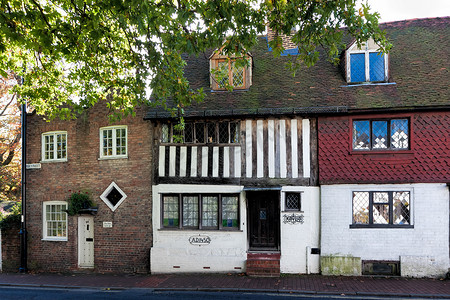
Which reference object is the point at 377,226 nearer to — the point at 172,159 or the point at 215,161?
the point at 215,161

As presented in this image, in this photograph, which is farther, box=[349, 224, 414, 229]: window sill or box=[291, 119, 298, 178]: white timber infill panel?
box=[291, 119, 298, 178]: white timber infill panel

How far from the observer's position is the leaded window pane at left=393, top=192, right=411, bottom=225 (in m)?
11.9

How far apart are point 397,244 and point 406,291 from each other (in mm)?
2050

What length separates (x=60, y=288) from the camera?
11492 mm

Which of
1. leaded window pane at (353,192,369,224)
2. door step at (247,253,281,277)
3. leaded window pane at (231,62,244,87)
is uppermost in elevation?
leaded window pane at (231,62,244,87)

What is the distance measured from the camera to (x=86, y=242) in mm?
13852

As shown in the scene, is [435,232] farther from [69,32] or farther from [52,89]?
[52,89]

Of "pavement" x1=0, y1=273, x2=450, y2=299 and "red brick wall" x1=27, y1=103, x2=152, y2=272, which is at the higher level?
"red brick wall" x1=27, y1=103, x2=152, y2=272

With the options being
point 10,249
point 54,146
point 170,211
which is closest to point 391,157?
point 170,211

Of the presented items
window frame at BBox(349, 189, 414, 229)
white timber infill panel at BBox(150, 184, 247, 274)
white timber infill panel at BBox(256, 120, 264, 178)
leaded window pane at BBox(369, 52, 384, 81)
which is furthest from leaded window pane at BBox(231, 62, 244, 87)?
window frame at BBox(349, 189, 414, 229)

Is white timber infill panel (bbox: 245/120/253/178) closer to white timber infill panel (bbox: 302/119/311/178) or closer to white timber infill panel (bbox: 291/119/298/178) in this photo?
white timber infill panel (bbox: 291/119/298/178)

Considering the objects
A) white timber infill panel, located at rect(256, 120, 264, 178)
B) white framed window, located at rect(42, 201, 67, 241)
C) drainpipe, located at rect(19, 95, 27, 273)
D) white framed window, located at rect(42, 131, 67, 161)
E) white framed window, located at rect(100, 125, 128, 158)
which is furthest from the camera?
white framed window, located at rect(42, 131, 67, 161)

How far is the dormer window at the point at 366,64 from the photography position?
1292cm

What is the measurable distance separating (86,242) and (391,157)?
12.0 m
